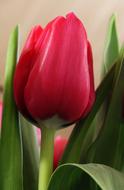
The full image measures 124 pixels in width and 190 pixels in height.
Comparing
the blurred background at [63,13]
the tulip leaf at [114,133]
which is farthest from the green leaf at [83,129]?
the blurred background at [63,13]

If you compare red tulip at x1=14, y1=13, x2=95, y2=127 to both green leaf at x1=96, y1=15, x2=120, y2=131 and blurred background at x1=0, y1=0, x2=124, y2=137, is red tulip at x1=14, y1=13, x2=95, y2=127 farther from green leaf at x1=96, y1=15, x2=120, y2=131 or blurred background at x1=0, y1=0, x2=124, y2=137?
blurred background at x1=0, y1=0, x2=124, y2=137

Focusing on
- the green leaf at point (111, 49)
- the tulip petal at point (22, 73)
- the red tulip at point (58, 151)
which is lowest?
the red tulip at point (58, 151)

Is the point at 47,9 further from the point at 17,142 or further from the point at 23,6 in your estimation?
the point at 17,142

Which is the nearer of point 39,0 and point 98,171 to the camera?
point 98,171

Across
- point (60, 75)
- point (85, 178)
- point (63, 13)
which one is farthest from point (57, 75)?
point (63, 13)

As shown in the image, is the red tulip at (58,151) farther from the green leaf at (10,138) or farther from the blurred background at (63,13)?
the blurred background at (63,13)

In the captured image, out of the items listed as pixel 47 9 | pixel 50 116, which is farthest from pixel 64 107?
pixel 47 9

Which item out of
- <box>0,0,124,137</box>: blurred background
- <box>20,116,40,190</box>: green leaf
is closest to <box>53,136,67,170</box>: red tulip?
<box>20,116,40,190</box>: green leaf
